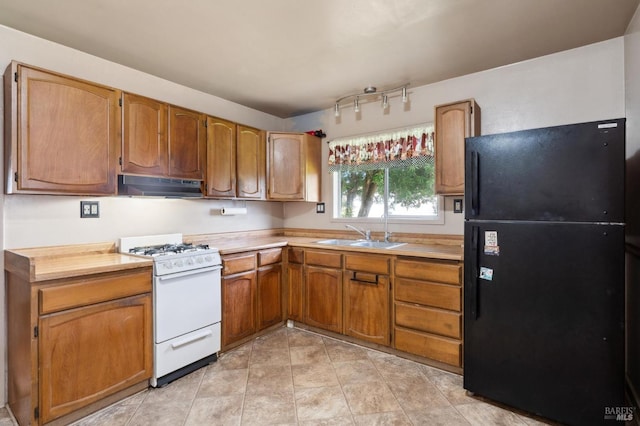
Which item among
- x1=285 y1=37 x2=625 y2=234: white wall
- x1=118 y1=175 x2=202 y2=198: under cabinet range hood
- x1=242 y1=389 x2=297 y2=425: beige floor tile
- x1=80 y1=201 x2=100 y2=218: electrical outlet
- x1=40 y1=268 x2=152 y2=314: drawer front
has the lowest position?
x1=242 y1=389 x2=297 y2=425: beige floor tile

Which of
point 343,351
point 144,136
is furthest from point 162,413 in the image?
point 144,136

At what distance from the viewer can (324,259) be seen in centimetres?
312

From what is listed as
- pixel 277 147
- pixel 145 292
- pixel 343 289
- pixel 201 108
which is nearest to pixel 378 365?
pixel 343 289

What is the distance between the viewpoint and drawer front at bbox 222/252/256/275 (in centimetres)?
279

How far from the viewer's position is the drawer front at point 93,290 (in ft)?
5.80

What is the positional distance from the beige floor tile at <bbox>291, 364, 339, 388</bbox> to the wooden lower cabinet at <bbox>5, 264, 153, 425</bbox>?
40.9 inches

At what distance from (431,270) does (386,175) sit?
1308 millimetres

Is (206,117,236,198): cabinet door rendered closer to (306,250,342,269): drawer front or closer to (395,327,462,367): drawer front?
(306,250,342,269): drawer front

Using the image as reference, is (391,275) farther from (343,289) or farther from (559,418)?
(559,418)

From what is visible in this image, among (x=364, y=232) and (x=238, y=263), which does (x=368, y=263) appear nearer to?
(x=364, y=232)

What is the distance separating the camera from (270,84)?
3.10m

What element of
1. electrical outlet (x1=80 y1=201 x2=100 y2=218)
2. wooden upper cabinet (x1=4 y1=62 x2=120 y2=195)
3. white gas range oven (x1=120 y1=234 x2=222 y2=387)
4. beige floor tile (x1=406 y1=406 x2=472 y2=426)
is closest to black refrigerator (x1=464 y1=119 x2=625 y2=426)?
beige floor tile (x1=406 y1=406 x2=472 y2=426)

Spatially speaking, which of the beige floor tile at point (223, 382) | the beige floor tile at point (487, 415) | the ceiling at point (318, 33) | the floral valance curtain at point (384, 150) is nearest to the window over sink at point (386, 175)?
the floral valance curtain at point (384, 150)

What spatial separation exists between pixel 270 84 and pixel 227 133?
636 millimetres
